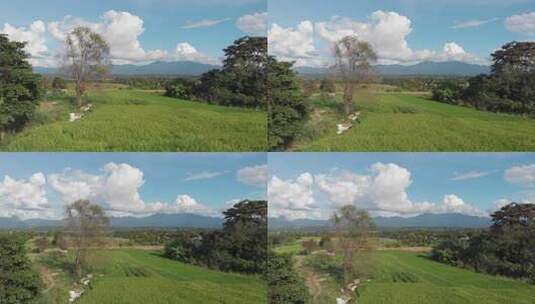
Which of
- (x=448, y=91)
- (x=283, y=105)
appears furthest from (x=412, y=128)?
(x=283, y=105)

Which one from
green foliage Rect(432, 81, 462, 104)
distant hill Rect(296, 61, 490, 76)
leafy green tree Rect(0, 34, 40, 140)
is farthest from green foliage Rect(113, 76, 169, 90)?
green foliage Rect(432, 81, 462, 104)

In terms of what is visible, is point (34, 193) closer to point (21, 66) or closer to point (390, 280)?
point (21, 66)

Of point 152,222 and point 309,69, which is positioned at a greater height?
point 309,69

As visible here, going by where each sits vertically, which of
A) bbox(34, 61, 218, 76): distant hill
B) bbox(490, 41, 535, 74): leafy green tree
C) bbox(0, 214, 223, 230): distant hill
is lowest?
bbox(0, 214, 223, 230): distant hill

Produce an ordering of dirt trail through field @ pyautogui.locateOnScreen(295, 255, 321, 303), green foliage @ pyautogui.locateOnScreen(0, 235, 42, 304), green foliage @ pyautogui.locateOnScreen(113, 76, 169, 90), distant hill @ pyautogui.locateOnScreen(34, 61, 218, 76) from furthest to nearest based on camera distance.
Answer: green foliage @ pyautogui.locateOnScreen(113, 76, 169, 90) < distant hill @ pyautogui.locateOnScreen(34, 61, 218, 76) < dirt trail through field @ pyautogui.locateOnScreen(295, 255, 321, 303) < green foliage @ pyautogui.locateOnScreen(0, 235, 42, 304)

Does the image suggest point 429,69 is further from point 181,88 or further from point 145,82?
point 145,82

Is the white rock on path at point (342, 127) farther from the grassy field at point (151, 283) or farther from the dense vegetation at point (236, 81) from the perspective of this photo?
the grassy field at point (151, 283)

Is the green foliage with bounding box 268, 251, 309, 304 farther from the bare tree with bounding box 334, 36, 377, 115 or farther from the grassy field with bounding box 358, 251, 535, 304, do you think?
the bare tree with bounding box 334, 36, 377, 115
